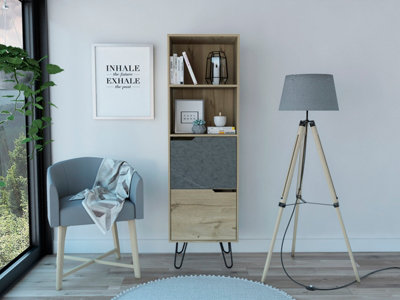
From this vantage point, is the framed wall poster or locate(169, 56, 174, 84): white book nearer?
locate(169, 56, 174, 84): white book

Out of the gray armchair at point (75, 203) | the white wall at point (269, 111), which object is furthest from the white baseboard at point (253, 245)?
the gray armchair at point (75, 203)

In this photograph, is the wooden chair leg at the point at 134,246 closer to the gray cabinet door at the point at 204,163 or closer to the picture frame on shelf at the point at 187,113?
the gray cabinet door at the point at 204,163

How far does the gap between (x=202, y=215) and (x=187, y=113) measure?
77cm

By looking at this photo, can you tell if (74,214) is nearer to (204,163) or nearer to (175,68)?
(204,163)

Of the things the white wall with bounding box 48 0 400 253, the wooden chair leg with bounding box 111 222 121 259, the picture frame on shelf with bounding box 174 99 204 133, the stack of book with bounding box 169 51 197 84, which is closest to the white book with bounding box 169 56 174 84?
the stack of book with bounding box 169 51 197 84

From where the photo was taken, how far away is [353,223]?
3377mm

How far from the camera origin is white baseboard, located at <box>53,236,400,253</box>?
3316 mm

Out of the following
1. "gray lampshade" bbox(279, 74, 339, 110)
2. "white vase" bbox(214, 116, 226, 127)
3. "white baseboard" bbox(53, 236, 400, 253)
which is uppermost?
"gray lampshade" bbox(279, 74, 339, 110)

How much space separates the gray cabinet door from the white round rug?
636 millimetres

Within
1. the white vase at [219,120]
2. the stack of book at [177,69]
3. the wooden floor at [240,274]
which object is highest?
the stack of book at [177,69]

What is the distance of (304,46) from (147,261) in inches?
81.5

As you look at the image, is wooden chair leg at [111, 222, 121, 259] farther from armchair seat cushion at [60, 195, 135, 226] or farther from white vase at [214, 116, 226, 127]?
white vase at [214, 116, 226, 127]

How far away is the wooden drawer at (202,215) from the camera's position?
2.93 meters

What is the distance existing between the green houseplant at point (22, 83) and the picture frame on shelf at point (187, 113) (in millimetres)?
877
